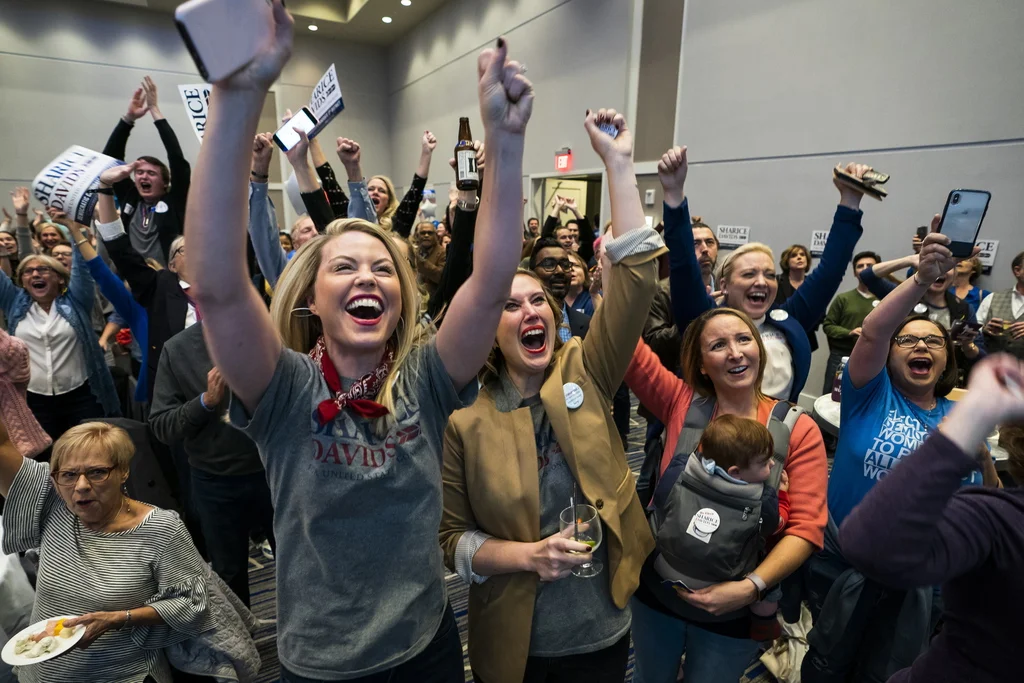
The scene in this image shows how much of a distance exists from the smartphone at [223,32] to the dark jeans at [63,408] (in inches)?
133

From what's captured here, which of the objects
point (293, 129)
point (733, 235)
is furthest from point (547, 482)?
point (733, 235)

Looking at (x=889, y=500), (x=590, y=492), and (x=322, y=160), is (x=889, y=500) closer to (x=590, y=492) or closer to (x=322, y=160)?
(x=590, y=492)

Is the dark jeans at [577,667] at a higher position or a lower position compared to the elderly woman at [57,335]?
lower

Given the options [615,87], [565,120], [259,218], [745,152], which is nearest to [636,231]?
[259,218]

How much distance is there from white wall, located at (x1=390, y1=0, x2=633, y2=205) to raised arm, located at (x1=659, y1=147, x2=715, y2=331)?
408cm

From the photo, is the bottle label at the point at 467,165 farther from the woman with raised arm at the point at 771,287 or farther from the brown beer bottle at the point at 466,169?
the woman with raised arm at the point at 771,287

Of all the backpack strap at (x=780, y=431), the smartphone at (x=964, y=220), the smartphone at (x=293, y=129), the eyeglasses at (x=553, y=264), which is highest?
the smartphone at (x=293, y=129)

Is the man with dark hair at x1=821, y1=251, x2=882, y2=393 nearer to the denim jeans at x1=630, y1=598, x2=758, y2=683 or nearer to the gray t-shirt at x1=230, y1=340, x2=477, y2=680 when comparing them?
the denim jeans at x1=630, y1=598, x2=758, y2=683

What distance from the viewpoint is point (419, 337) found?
1.20 m

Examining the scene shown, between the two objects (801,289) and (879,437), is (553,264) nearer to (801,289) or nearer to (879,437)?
(801,289)

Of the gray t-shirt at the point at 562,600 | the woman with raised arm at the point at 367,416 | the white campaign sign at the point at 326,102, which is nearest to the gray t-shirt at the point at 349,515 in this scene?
the woman with raised arm at the point at 367,416

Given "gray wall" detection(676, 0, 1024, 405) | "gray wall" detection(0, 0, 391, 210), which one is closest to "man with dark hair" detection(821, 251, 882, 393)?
"gray wall" detection(676, 0, 1024, 405)


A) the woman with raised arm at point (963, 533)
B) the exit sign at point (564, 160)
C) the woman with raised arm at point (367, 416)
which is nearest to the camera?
the woman with raised arm at point (963, 533)

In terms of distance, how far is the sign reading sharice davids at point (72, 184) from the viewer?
2428mm
